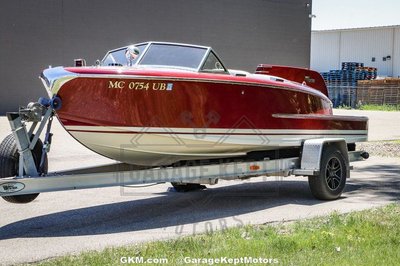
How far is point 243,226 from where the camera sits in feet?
21.1

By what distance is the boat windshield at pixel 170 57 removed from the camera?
283 inches

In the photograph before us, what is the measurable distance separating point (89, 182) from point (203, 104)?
1.72 meters

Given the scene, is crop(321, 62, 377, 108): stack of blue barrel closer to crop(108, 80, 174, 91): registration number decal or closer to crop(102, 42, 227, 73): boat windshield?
crop(102, 42, 227, 73): boat windshield

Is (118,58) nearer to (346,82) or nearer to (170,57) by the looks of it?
(170,57)

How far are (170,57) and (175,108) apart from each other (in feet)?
2.67

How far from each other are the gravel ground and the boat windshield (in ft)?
25.5

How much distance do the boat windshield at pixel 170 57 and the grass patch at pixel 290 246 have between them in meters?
2.23

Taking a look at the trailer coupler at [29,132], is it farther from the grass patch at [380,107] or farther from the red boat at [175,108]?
the grass patch at [380,107]

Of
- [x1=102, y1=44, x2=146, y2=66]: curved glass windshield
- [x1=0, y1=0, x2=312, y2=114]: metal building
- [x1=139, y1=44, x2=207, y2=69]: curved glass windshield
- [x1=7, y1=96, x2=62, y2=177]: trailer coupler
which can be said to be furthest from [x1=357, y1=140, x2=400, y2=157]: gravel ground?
[x1=0, y1=0, x2=312, y2=114]: metal building

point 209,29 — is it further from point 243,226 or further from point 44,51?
point 243,226

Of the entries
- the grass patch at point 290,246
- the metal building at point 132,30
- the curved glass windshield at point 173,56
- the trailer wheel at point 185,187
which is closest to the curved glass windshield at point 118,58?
the curved glass windshield at point 173,56

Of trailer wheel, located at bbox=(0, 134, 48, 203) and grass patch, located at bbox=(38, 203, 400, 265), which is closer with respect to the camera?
grass patch, located at bbox=(38, 203, 400, 265)

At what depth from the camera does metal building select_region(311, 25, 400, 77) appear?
52688 millimetres

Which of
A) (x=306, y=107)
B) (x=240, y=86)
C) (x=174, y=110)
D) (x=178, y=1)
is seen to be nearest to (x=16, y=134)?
(x=174, y=110)
